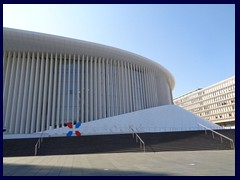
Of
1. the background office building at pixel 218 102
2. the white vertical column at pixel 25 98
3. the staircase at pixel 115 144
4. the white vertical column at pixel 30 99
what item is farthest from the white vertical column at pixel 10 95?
the background office building at pixel 218 102

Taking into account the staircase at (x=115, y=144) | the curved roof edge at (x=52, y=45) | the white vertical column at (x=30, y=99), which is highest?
the curved roof edge at (x=52, y=45)

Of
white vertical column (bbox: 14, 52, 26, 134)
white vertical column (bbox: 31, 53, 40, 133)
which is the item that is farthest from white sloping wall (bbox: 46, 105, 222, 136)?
white vertical column (bbox: 14, 52, 26, 134)

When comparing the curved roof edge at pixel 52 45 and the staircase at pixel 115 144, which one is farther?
the curved roof edge at pixel 52 45

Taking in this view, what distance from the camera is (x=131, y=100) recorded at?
30891 millimetres

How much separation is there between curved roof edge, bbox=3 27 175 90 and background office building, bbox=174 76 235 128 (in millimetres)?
41699

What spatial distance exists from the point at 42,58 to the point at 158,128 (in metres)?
16.6

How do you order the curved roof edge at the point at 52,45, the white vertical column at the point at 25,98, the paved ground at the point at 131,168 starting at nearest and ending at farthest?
the paved ground at the point at 131,168
the curved roof edge at the point at 52,45
the white vertical column at the point at 25,98

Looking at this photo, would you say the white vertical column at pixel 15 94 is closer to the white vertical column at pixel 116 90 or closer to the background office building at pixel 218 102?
the white vertical column at pixel 116 90

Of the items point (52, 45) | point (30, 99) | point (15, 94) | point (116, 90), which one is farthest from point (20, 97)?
point (116, 90)

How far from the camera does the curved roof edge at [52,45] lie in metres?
24.5

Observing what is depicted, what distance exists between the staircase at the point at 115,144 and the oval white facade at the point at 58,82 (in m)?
10.3

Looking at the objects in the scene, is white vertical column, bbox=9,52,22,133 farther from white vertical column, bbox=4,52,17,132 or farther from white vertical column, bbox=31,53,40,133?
white vertical column, bbox=31,53,40,133

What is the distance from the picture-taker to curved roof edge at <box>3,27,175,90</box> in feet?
80.5
